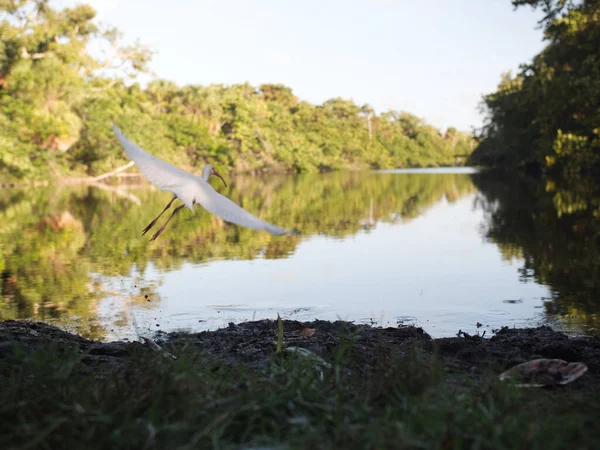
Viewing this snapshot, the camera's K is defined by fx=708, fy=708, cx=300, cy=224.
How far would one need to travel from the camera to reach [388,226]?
1686 cm

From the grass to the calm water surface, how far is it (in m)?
3.06

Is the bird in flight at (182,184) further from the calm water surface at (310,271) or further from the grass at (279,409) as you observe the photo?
the calm water surface at (310,271)

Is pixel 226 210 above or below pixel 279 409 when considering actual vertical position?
above

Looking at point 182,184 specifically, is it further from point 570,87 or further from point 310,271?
point 570,87

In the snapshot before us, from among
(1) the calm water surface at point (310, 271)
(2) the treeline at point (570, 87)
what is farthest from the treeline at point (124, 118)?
(2) the treeline at point (570, 87)

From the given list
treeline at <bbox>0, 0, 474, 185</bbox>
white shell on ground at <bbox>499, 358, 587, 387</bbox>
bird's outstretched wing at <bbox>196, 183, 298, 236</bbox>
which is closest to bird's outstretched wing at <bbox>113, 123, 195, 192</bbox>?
bird's outstretched wing at <bbox>196, 183, 298, 236</bbox>

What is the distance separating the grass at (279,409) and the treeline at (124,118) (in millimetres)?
26402

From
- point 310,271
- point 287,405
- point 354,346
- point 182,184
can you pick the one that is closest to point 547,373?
point 354,346

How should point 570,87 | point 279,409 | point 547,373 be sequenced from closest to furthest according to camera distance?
1. point 279,409
2. point 547,373
3. point 570,87

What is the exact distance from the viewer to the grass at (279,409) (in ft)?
8.75

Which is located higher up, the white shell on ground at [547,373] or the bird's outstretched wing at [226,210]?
the bird's outstretched wing at [226,210]

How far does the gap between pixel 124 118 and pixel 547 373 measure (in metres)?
46.1

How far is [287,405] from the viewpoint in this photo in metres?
3.07

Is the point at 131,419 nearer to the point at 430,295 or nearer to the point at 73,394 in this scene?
the point at 73,394
